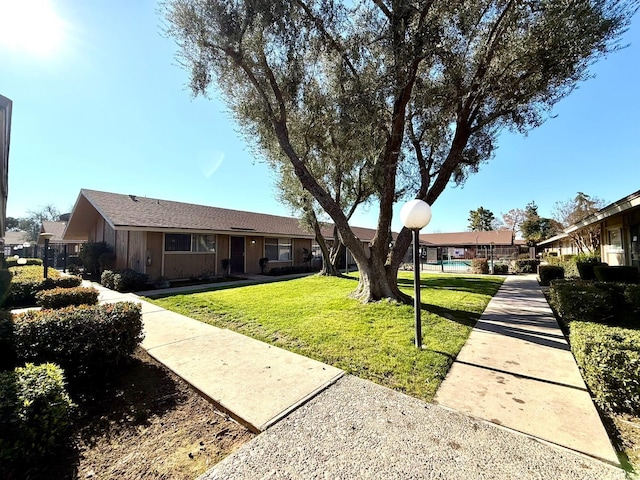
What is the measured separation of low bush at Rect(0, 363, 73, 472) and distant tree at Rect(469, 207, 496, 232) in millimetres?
56038

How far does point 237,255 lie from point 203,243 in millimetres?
2119

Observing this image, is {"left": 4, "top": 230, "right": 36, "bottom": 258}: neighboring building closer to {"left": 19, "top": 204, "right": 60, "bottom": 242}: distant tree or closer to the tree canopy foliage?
{"left": 19, "top": 204, "right": 60, "bottom": 242}: distant tree

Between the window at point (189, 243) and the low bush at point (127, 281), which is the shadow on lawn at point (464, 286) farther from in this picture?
the low bush at point (127, 281)

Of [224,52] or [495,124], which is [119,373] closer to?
[224,52]

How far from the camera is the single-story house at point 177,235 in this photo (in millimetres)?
11977

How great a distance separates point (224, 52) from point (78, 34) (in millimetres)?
2924

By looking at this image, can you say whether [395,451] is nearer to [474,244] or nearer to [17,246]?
[474,244]

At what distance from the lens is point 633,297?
5.32m

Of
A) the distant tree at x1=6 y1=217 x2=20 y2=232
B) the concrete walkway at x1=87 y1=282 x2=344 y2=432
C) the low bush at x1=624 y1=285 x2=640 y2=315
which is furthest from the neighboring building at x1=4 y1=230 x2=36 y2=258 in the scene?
the low bush at x1=624 y1=285 x2=640 y2=315

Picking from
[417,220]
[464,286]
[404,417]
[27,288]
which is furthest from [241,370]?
[464,286]

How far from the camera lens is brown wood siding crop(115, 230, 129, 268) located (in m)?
12.6

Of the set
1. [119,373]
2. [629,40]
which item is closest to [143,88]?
[119,373]

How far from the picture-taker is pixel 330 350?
429 centimetres

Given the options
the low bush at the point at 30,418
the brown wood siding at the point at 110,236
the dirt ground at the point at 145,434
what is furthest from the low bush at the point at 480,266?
the brown wood siding at the point at 110,236
